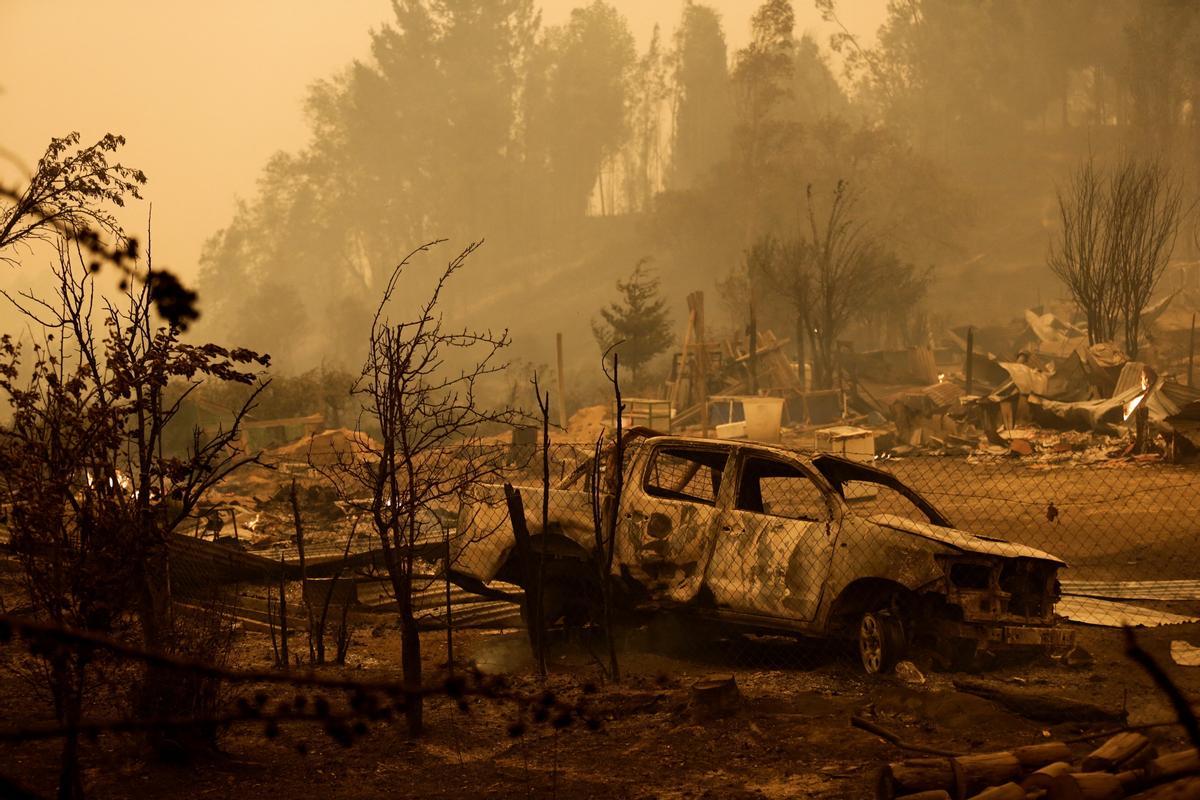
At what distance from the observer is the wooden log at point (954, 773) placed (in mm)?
4238

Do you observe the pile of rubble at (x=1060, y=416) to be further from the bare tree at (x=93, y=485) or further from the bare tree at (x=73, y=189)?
the bare tree at (x=93, y=485)

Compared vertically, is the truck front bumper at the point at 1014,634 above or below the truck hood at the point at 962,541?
below

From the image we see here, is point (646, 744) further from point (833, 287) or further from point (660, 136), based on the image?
point (660, 136)

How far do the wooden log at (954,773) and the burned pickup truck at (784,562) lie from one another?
8.45 feet

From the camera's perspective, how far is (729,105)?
83.2 m

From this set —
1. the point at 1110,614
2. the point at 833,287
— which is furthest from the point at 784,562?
the point at 833,287

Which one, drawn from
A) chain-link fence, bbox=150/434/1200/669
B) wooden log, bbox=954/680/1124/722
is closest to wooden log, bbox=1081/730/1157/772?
wooden log, bbox=954/680/1124/722

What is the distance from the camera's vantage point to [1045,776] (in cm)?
391

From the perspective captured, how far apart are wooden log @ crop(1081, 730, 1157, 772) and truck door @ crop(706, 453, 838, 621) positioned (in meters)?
3.00

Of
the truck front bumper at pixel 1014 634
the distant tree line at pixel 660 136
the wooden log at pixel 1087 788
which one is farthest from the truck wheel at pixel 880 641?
the distant tree line at pixel 660 136

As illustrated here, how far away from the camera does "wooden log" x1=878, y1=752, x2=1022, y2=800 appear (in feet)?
13.9

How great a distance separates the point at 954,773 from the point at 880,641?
2.86 meters

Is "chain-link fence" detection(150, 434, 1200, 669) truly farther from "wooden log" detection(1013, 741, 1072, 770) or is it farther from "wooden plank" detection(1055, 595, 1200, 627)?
"wooden log" detection(1013, 741, 1072, 770)

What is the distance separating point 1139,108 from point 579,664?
236 ft
